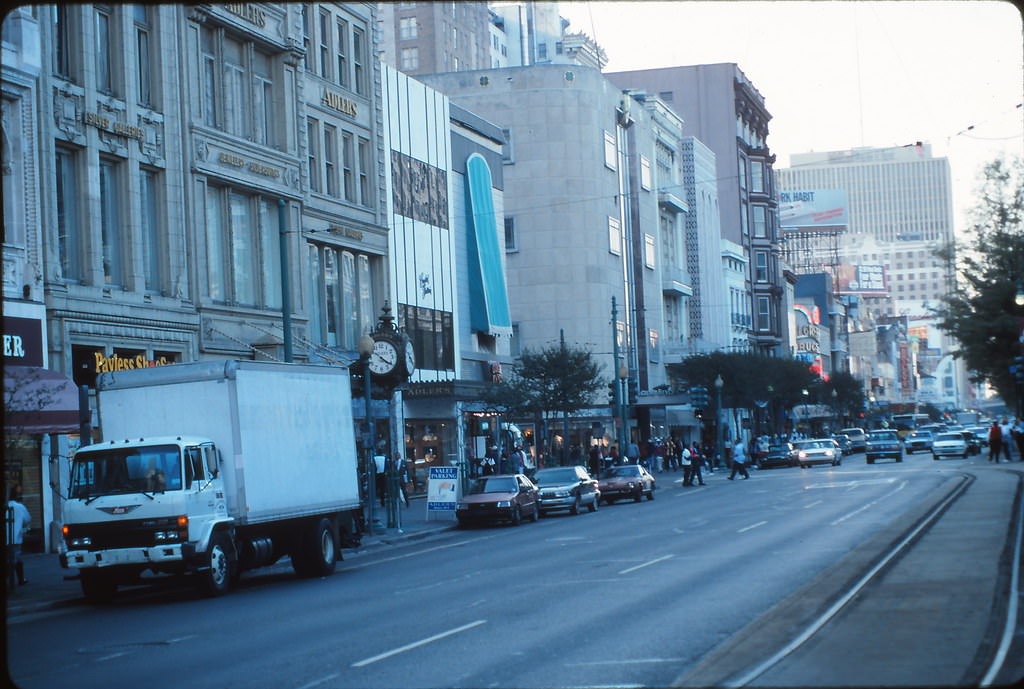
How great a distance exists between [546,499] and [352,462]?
1514cm

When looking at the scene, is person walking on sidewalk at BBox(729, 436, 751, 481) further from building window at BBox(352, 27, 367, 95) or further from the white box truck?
the white box truck

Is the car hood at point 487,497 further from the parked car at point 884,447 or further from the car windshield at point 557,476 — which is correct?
the parked car at point 884,447

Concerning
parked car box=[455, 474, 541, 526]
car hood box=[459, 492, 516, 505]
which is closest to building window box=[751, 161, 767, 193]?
parked car box=[455, 474, 541, 526]

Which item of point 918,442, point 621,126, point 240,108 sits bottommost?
point 918,442

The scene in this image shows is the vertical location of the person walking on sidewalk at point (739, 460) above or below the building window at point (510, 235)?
below

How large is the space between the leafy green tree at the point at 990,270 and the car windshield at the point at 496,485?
21.3 m

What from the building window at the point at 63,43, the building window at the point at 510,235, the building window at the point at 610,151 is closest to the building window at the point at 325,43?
the building window at the point at 63,43

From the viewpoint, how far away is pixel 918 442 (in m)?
91.8

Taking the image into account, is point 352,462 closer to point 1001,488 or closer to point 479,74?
point 1001,488

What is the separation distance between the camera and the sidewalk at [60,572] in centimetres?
2123

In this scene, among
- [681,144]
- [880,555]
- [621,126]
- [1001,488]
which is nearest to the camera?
[880,555]

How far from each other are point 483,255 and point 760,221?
2741 inches

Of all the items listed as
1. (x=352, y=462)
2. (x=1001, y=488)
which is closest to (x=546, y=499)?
(x=1001, y=488)

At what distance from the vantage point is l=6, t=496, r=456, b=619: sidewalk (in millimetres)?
Answer: 21234
